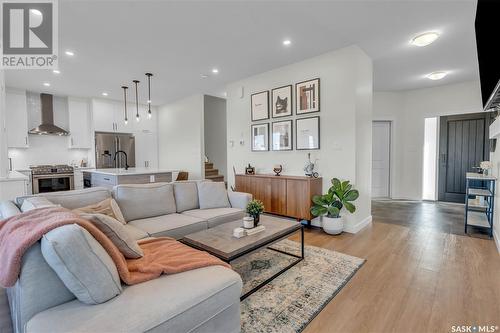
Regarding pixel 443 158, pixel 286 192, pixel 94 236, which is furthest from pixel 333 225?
pixel 443 158

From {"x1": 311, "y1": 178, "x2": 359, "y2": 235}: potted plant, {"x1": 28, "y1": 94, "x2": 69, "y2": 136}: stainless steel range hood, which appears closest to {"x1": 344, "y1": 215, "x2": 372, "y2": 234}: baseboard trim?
{"x1": 311, "y1": 178, "x2": 359, "y2": 235}: potted plant

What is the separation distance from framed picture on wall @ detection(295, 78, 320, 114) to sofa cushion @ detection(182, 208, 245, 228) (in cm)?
205

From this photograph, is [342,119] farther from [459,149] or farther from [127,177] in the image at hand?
[459,149]

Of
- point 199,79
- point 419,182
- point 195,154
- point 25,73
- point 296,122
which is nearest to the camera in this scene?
point 296,122

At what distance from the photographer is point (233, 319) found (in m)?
1.47

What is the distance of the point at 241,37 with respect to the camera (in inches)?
130

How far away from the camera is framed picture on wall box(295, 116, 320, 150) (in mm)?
3963

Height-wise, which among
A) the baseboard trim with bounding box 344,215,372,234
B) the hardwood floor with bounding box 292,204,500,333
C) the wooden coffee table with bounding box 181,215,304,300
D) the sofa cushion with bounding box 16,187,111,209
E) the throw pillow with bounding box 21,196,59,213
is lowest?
the hardwood floor with bounding box 292,204,500,333

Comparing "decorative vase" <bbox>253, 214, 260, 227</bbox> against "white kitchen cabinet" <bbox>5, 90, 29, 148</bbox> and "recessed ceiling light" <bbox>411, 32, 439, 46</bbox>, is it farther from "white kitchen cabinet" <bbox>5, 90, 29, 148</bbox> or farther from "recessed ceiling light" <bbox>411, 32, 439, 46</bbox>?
"white kitchen cabinet" <bbox>5, 90, 29, 148</bbox>

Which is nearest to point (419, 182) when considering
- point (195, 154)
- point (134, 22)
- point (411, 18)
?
point (411, 18)

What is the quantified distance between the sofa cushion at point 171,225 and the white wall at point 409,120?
547 cm

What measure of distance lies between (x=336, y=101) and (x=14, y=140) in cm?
695

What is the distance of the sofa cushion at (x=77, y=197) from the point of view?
2.45 meters

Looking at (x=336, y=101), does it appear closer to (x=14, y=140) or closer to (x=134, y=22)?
(x=134, y=22)
